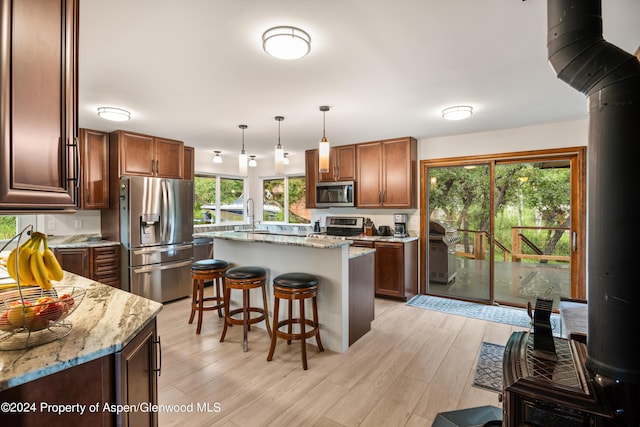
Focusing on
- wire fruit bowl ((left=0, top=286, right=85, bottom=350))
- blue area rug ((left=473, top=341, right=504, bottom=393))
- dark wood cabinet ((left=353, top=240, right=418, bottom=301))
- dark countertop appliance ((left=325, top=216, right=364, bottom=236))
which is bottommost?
blue area rug ((left=473, top=341, right=504, bottom=393))

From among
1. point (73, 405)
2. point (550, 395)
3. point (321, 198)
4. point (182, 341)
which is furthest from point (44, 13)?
point (321, 198)

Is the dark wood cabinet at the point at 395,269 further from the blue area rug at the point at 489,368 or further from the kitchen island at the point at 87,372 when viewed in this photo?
the kitchen island at the point at 87,372

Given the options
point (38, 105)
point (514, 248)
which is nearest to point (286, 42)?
point (38, 105)

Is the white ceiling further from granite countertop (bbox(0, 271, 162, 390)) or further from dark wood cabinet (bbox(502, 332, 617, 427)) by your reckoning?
dark wood cabinet (bbox(502, 332, 617, 427))

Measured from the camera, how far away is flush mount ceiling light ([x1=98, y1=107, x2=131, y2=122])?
321cm

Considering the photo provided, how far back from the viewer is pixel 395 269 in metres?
4.31

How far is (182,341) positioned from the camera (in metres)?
3.04

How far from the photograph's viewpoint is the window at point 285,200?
632cm

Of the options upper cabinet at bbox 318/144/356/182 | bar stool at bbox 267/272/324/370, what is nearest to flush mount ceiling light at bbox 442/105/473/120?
upper cabinet at bbox 318/144/356/182

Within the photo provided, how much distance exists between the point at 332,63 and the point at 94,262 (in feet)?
12.2

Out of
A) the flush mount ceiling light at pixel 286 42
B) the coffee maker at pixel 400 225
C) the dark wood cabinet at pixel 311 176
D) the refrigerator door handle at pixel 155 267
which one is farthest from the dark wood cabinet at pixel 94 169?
the coffee maker at pixel 400 225

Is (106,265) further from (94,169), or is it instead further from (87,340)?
(87,340)

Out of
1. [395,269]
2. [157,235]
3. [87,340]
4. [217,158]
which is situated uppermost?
[217,158]

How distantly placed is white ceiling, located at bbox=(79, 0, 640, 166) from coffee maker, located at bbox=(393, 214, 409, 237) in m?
1.48
